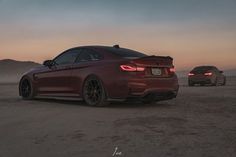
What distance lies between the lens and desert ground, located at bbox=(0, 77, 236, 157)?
233 inches

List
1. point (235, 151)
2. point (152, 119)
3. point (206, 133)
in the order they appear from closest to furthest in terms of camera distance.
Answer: point (235, 151)
point (206, 133)
point (152, 119)

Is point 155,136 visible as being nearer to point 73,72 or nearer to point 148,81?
point 148,81

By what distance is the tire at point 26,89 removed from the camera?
43.3 feet

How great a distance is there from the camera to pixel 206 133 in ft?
22.8

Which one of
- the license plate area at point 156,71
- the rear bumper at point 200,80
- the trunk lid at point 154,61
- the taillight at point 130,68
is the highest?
the trunk lid at point 154,61

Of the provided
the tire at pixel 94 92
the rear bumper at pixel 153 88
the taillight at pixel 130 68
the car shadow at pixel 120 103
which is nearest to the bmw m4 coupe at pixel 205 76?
the car shadow at pixel 120 103

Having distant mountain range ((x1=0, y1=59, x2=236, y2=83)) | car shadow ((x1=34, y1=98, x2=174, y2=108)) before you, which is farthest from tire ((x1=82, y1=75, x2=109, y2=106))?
distant mountain range ((x1=0, y1=59, x2=236, y2=83))

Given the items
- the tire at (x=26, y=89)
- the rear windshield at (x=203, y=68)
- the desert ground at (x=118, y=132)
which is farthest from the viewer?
the rear windshield at (x=203, y=68)

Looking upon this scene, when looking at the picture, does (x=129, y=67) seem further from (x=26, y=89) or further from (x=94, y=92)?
(x=26, y=89)

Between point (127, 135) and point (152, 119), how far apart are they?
5.37ft

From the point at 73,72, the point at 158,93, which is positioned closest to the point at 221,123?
the point at 158,93

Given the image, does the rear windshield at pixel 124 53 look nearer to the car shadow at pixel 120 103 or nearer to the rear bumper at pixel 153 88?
the rear bumper at pixel 153 88

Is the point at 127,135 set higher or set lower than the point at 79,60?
lower

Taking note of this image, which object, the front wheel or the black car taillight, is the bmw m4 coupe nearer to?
the front wheel
